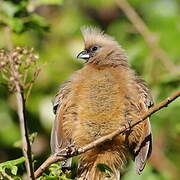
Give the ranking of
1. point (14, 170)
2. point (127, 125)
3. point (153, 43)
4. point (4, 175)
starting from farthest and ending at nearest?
point (153, 43) → point (127, 125) → point (14, 170) → point (4, 175)

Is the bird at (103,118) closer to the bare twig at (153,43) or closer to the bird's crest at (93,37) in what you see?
the bird's crest at (93,37)

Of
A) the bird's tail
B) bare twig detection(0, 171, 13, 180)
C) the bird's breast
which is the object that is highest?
the bird's breast

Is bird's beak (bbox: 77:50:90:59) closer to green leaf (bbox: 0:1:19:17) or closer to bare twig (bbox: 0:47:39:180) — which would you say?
green leaf (bbox: 0:1:19:17)

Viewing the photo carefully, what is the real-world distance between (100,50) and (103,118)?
1.24 m

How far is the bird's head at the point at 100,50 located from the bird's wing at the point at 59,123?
603 mm

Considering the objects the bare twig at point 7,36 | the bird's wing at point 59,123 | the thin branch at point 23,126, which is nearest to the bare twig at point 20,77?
the thin branch at point 23,126

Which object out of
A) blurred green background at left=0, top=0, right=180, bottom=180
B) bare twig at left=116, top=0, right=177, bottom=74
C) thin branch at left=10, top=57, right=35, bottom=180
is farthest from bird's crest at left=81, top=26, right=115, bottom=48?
thin branch at left=10, top=57, right=35, bottom=180

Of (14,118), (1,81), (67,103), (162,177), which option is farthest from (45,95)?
(1,81)

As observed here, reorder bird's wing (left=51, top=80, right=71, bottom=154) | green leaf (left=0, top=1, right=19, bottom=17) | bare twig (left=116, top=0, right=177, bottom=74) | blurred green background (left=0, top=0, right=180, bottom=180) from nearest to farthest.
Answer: bird's wing (left=51, top=80, right=71, bottom=154) → green leaf (left=0, top=1, right=19, bottom=17) → blurred green background (left=0, top=0, right=180, bottom=180) → bare twig (left=116, top=0, right=177, bottom=74)

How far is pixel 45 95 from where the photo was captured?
9.50 metres

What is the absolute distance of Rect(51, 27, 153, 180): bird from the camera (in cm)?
587

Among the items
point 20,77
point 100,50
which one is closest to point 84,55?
point 100,50

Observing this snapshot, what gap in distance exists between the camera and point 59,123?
19.9 ft

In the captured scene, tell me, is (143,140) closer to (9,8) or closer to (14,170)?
(14,170)
